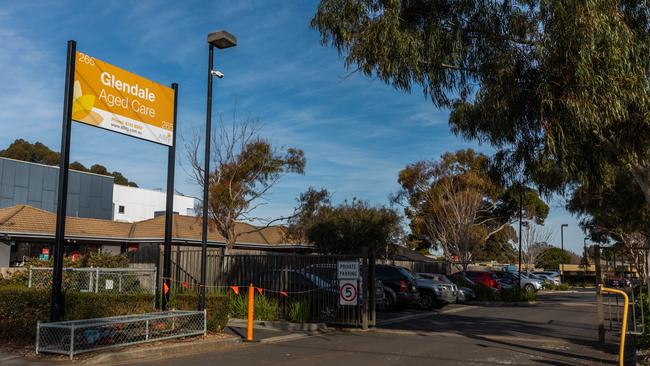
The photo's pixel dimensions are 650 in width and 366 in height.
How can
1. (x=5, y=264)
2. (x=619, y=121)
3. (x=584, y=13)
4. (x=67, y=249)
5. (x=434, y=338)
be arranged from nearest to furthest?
(x=584, y=13), (x=619, y=121), (x=434, y=338), (x=5, y=264), (x=67, y=249)

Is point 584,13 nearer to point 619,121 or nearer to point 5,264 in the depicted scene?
point 619,121

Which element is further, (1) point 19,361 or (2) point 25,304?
(2) point 25,304

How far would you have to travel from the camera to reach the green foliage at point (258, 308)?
54.3 ft

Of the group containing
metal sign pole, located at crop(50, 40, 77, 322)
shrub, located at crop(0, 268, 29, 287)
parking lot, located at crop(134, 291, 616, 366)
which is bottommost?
parking lot, located at crop(134, 291, 616, 366)

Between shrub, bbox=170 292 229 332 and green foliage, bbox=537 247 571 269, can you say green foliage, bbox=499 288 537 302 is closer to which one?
shrub, bbox=170 292 229 332

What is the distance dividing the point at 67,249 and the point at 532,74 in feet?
102

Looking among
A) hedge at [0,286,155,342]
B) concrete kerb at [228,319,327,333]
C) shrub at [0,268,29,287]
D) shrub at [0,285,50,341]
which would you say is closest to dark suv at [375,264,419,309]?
concrete kerb at [228,319,327,333]

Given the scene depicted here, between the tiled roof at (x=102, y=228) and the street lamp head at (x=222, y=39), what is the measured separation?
15.2 metres

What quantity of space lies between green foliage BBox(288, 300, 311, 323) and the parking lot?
128 cm

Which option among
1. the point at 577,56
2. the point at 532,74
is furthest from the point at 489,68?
the point at 577,56

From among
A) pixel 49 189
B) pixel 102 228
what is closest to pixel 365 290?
pixel 102 228

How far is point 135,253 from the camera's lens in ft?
71.6

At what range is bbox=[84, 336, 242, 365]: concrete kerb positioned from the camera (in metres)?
9.96

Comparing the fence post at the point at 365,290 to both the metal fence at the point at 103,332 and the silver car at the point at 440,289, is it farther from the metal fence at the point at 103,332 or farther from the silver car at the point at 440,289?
the silver car at the point at 440,289
